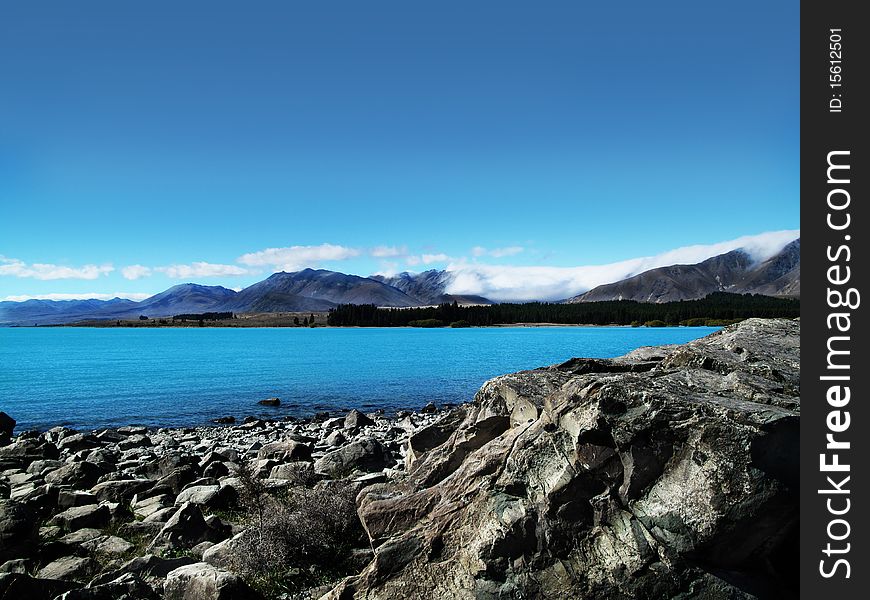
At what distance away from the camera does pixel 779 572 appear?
6.75 m

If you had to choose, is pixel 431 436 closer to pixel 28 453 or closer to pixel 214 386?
pixel 28 453

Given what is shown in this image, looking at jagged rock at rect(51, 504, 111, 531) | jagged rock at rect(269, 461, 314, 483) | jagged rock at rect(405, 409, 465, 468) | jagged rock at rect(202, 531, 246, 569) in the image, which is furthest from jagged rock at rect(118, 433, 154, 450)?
jagged rock at rect(405, 409, 465, 468)

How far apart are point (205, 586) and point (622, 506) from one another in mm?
6787

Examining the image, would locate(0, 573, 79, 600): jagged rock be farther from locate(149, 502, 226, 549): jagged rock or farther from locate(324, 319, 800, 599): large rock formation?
locate(324, 319, 800, 599): large rock formation

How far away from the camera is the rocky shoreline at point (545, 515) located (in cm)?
658

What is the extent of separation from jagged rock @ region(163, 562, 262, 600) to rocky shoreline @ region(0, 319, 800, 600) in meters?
0.03

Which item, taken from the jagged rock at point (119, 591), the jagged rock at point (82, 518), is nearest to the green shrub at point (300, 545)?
the jagged rock at point (119, 591)

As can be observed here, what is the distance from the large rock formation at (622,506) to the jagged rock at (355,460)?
11358mm

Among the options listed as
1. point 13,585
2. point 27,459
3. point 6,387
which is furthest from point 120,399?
point 13,585

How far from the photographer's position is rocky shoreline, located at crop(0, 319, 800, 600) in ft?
21.6

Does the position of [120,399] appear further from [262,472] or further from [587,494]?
[587,494]
